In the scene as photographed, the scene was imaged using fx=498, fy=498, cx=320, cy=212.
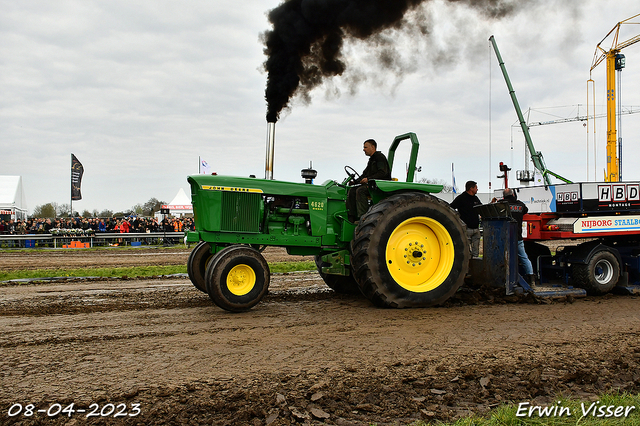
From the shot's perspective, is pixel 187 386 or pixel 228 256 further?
pixel 228 256

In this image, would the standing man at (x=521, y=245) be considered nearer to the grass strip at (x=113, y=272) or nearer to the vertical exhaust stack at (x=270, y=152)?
the vertical exhaust stack at (x=270, y=152)

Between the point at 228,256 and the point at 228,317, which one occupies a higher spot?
the point at 228,256

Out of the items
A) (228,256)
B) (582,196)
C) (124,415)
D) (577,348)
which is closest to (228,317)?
(228,256)

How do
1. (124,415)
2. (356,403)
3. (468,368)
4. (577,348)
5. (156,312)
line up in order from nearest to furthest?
(124,415) → (356,403) → (468,368) → (577,348) → (156,312)

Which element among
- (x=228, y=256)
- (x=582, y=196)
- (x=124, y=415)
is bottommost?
(x=124, y=415)

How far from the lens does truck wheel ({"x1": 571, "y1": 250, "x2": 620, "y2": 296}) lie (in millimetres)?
7461

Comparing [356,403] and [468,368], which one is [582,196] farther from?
[356,403]

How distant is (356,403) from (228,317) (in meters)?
2.73

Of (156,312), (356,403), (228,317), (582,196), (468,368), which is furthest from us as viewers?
(582,196)

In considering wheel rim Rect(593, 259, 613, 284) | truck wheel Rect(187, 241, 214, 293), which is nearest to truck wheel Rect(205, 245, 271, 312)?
truck wheel Rect(187, 241, 214, 293)

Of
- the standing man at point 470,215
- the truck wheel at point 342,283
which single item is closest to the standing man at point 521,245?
the standing man at point 470,215

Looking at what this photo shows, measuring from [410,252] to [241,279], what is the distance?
2.12 metres

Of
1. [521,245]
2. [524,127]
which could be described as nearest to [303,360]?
[521,245]

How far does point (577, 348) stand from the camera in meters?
4.38
